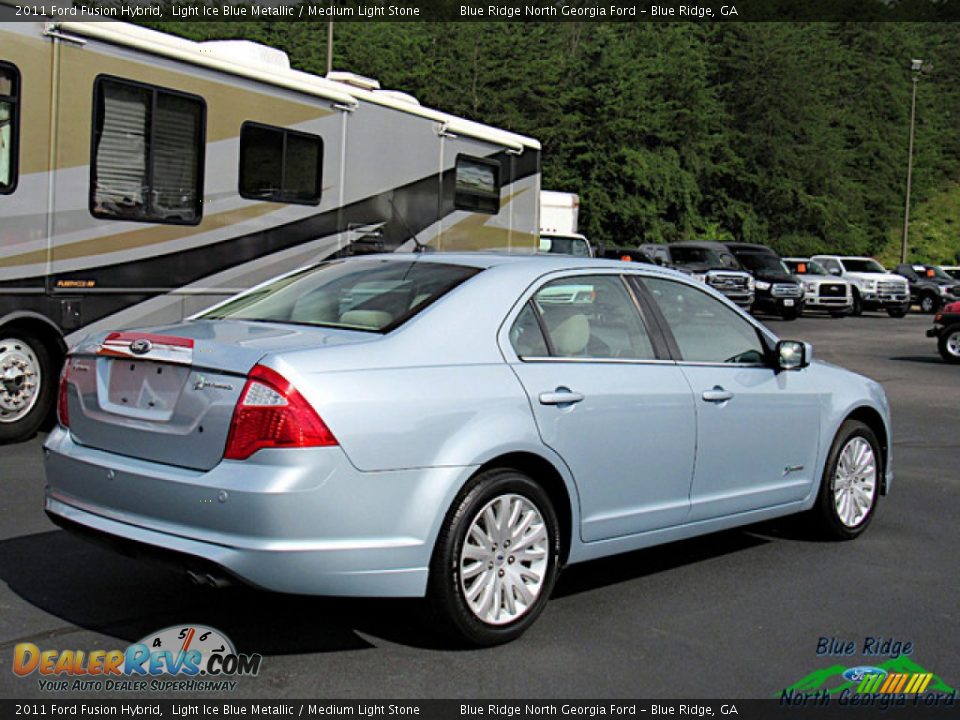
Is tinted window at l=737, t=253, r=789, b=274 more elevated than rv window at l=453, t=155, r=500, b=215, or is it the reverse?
rv window at l=453, t=155, r=500, b=215

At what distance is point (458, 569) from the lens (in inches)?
181

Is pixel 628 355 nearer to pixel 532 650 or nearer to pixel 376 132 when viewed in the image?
pixel 532 650

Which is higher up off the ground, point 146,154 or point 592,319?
point 146,154

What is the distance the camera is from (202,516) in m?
4.33

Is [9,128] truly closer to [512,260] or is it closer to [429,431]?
[512,260]

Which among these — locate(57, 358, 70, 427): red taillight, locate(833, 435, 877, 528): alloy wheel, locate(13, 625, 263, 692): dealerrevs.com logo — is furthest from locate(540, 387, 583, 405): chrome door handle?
locate(833, 435, 877, 528): alloy wheel

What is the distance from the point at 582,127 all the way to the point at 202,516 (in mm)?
51598

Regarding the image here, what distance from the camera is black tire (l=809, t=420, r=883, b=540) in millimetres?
6609

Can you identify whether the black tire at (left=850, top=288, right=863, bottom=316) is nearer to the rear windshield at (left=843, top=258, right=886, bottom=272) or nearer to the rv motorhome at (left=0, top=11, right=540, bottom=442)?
the rear windshield at (left=843, top=258, right=886, bottom=272)

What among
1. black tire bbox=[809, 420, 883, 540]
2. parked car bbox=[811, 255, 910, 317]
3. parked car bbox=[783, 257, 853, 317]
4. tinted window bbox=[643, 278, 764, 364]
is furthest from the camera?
parked car bbox=[811, 255, 910, 317]

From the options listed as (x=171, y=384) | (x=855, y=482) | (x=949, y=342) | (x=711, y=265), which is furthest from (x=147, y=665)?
(x=711, y=265)

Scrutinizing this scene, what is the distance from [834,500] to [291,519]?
3535 mm

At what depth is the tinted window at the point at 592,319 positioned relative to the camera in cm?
533

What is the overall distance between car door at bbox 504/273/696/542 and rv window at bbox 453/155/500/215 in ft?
28.7
